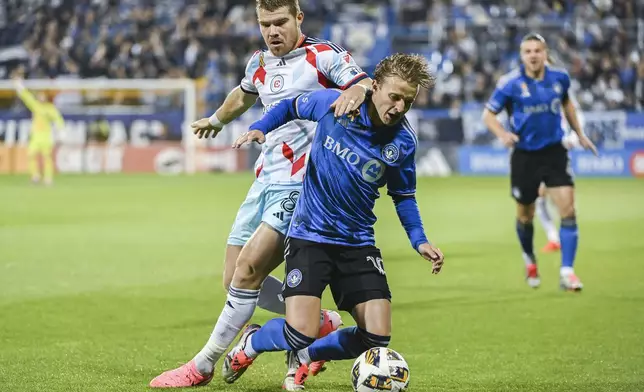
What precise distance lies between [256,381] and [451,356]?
1.49 metres

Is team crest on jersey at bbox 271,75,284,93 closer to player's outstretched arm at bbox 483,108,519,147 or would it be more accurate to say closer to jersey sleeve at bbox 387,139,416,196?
jersey sleeve at bbox 387,139,416,196

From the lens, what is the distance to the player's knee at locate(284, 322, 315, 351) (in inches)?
215

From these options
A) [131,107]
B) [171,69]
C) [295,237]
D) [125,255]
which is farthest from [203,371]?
[171,69]

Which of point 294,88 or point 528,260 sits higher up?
point 294,88

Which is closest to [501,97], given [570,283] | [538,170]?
[538,170]

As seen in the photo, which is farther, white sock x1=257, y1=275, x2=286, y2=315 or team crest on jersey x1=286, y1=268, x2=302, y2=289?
white sock x1=257, y1=275, x2=286, y2=315

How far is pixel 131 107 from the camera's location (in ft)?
99.8

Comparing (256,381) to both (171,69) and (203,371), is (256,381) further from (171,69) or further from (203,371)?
(171,69)

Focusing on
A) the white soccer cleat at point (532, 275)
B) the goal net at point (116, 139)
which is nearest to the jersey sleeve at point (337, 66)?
the white soccer cleat at point (532, 275)

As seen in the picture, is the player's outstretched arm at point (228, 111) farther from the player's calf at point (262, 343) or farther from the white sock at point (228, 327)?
the player's calf at point (262, 343)

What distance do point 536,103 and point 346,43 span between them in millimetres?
22611

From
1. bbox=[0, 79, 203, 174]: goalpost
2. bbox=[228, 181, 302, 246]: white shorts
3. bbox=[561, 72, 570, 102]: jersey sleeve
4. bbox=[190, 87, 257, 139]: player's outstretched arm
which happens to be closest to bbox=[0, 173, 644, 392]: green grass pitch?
bbox=[228, 181, 302, 246]: white shorts

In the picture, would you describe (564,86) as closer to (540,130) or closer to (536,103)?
(536,103)

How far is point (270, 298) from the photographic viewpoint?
21.5ft
